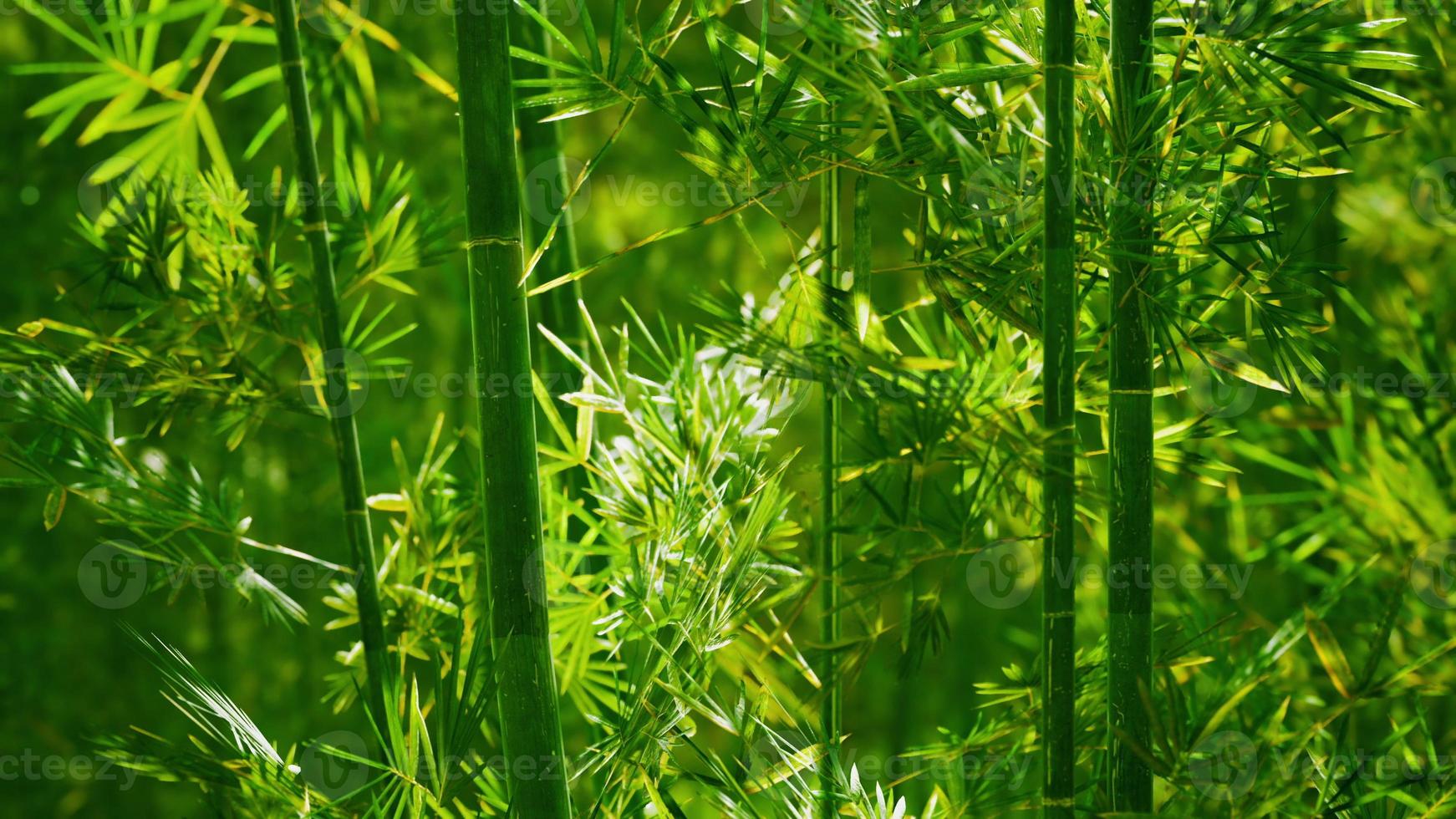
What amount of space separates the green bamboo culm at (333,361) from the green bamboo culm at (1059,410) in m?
0.44

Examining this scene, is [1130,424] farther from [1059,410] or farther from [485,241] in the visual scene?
[485,241]

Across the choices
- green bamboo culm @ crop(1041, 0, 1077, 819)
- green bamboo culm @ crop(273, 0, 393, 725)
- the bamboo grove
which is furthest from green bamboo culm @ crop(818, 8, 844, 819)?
green bamboo culm @ crop(273, 0, 393, 725)

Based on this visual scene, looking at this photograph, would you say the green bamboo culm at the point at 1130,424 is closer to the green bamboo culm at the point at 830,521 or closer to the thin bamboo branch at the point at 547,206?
the green bamboo culm at the point at 830,521

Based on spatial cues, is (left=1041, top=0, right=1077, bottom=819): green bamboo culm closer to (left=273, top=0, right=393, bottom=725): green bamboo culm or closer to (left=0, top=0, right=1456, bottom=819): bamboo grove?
(left=0, top=0, right=1456, bottom=819): bamboo grove

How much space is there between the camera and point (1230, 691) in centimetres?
78

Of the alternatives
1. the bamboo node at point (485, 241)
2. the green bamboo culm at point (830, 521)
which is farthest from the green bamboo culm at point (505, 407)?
the green bamboo culm at point (830, 521)

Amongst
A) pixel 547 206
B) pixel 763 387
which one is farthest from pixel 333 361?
pixel 763 387

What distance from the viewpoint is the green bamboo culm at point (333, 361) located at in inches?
30.2

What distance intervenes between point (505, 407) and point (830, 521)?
220mm

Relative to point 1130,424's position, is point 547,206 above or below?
above

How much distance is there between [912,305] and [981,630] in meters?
1.84

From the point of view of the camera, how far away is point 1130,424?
2.04 ft

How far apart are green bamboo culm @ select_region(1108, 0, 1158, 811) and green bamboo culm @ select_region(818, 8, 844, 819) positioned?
163 mm

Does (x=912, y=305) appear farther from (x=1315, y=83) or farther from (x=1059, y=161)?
(x=1315, y=83)
